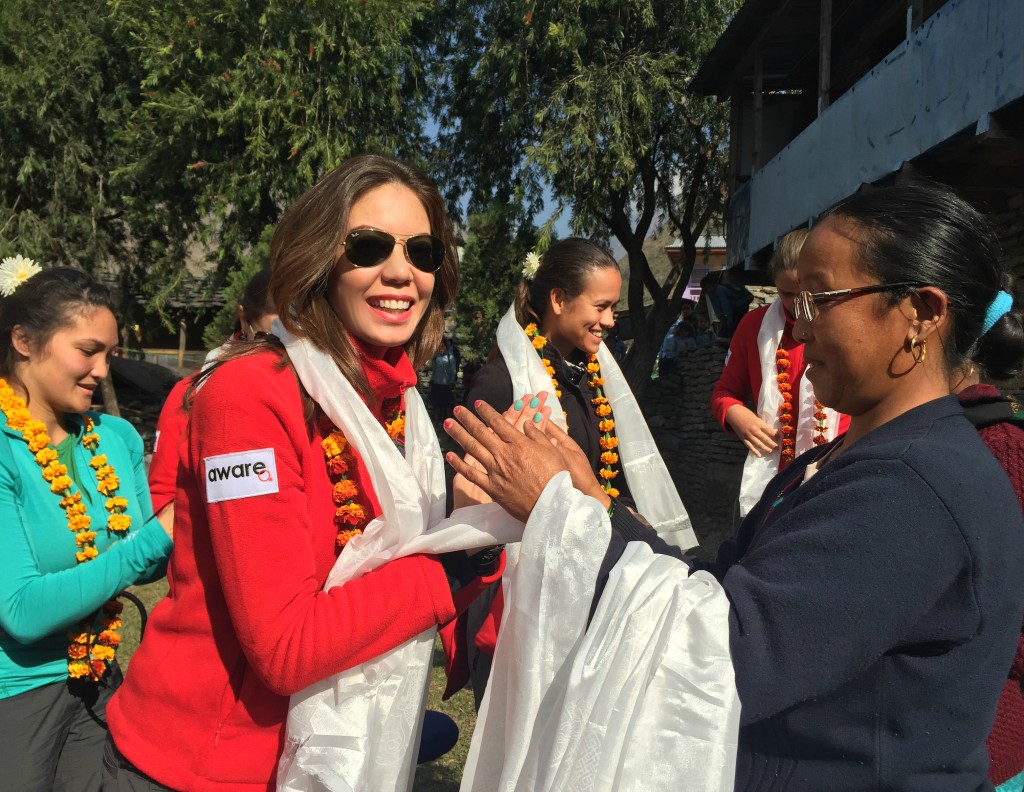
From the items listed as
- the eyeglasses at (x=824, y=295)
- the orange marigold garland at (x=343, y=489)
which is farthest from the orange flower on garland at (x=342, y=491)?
the eyeglasses at (x=824, y=295)

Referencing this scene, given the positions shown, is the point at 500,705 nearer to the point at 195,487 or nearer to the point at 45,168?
the point at 195,487

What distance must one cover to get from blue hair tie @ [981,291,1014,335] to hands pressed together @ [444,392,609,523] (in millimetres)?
786

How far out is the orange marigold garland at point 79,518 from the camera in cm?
235

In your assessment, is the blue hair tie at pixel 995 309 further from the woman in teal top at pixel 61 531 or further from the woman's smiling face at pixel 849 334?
the woman in teal top at pixel 61 531

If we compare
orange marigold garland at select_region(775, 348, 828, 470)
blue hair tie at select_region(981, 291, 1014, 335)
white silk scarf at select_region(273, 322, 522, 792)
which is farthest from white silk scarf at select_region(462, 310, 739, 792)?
orange marigold garland at select_region(775, 348, 828, 470)

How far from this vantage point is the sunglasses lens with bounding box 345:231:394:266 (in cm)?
176

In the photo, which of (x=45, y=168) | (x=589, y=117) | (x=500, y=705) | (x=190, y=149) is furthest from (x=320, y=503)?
(x=45, y=168)

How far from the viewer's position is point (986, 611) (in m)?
1.30

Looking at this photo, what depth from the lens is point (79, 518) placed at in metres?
2.44

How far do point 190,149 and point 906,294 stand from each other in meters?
13.8

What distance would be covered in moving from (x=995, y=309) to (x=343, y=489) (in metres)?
1.32

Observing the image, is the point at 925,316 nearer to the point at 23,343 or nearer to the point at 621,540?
the point at 621,540

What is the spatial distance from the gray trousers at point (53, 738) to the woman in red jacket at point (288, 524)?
71cm

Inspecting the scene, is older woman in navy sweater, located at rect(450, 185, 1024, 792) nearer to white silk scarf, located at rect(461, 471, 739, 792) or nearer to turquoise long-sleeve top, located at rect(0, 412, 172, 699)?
white silk scarf, located at rect(461, 471, 739, 792)
